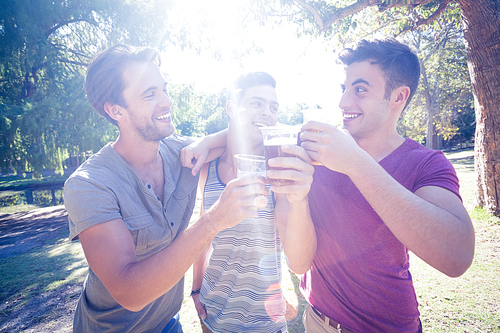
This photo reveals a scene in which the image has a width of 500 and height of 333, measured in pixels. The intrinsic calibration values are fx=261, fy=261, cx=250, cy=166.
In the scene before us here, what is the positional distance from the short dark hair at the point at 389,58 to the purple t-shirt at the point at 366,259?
0.46 meters

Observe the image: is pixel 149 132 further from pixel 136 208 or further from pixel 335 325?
pixel 335 325

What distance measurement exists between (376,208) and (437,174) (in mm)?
494

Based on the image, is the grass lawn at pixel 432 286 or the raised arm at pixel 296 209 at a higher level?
the raised arm at pixel 296 209

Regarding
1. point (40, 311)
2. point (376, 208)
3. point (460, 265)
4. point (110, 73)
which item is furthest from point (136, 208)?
point (40, 311)

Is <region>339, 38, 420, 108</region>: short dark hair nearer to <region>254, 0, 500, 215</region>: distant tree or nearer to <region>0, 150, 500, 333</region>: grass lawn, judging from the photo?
<region>0, 150, 500, 333</region>: grass lawn

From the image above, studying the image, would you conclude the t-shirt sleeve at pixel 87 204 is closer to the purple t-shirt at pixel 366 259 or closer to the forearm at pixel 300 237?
the forearm at pixel 300 237

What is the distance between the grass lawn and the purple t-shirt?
71.2 inches

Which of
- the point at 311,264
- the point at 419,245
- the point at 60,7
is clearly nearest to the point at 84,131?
the point at 60,7

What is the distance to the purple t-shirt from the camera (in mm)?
1670

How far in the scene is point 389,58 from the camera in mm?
1891

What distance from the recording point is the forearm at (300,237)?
5.87 feet

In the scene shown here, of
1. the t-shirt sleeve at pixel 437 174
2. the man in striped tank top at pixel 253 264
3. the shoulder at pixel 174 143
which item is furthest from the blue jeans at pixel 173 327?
the t-shirt sleeve at pixel 437 174

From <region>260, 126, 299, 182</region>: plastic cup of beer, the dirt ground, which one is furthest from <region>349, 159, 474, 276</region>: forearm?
the dirt ground

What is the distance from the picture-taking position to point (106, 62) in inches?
92.6
